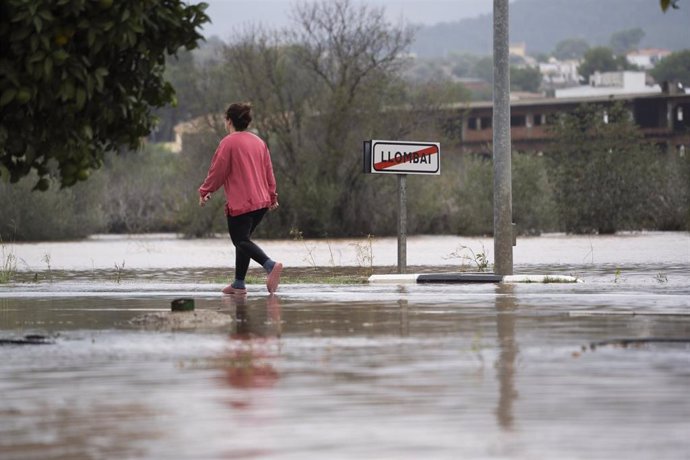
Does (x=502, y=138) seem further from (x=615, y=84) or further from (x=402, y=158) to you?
(x=615, y=84)

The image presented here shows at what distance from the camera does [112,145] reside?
14.8 m

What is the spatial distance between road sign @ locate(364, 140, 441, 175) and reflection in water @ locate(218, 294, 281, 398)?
528 cm

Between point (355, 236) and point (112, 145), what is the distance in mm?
37945

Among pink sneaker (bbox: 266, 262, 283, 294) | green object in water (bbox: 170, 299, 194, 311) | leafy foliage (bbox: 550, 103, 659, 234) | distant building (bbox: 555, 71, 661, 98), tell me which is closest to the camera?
green object in water (bbox: 170, 299, 194, 311)

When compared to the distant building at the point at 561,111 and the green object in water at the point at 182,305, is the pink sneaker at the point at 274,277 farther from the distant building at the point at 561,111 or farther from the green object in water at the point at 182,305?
the distant building at the point at 561,111

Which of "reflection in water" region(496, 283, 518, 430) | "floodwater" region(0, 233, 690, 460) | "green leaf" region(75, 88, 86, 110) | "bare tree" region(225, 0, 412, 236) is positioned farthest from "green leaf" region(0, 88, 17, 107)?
"bare tree" region(225, 0, 412, 236)

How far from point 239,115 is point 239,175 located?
2.19 feet

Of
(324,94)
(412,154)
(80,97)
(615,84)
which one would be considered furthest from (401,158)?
Answer: (615,84)

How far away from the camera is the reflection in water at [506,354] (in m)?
8.82

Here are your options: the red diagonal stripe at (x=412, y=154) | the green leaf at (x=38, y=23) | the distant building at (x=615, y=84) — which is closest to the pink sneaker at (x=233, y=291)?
the red diagonal stripe at (x=412, y=154)

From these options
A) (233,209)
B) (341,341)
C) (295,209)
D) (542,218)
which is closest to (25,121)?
(341,341)

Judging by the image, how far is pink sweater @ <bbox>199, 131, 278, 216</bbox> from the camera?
18.9 m

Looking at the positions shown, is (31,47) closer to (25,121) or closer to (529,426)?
(25,121)

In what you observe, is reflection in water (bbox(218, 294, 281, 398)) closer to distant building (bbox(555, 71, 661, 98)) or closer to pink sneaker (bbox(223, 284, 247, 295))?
pink sneaker (bbox(223, 284, 247, 295))
